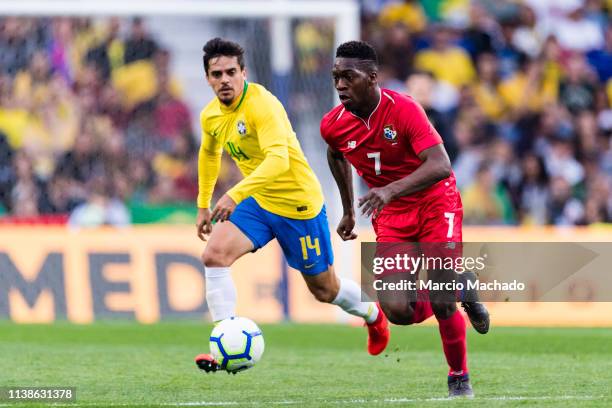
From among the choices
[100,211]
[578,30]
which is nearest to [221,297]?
[100,211]

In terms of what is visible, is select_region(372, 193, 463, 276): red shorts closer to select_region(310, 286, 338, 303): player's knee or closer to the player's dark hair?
the player's dark hair

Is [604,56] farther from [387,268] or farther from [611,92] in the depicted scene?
[387,268]

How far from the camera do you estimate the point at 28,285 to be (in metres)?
13.6

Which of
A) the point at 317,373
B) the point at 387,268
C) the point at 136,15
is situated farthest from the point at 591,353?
the point at 136,15

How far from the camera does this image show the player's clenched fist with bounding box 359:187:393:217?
21.9 ft

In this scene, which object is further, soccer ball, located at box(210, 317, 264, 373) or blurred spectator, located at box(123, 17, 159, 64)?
blurred spectator, located at box(123, 17, 159, 64)

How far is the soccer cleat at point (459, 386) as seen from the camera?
736 cm

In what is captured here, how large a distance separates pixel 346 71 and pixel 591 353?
161 inches

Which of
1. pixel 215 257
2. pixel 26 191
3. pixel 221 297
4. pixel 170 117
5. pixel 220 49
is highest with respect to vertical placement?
pixel 170 117

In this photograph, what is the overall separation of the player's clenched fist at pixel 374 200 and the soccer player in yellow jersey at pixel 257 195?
1.14 metres

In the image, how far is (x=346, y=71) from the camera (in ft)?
24.1

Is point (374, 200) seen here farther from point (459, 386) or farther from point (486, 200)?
point (486, 200)

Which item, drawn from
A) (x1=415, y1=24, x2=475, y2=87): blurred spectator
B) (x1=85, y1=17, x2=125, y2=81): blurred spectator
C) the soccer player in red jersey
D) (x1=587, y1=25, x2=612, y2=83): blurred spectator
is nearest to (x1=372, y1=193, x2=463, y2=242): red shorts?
the soccer player in red jersey

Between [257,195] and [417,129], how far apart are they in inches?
72.1
